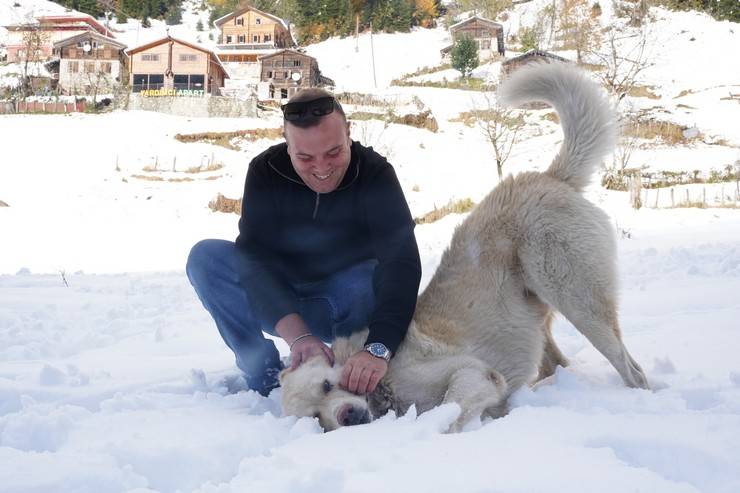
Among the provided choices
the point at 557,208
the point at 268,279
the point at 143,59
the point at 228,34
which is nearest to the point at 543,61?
the point at 557,208

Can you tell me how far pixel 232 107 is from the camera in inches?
1270

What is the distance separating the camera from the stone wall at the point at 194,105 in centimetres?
3206

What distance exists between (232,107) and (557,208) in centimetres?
3114

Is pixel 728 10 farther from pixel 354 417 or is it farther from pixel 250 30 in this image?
pixel 354 417

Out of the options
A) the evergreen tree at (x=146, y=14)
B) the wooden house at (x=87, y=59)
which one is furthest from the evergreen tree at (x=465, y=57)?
the evergreen tree at (x=146, y=14)

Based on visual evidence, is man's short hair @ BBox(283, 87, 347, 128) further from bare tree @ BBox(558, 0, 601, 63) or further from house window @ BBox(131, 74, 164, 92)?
house window @ BBox(131, 74, 164, 92)

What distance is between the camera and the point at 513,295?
3.06 meters

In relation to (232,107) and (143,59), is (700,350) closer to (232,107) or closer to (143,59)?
(232,107)

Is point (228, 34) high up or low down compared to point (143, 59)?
up

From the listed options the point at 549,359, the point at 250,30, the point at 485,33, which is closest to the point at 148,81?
the point at 250,30

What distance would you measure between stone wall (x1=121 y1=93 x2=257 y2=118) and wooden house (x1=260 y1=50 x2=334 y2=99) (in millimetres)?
8818

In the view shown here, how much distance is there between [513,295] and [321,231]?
1.01m

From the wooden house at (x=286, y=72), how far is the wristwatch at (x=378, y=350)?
133 ft

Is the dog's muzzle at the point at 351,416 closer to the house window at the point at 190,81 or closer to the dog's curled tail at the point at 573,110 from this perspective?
the dog's curled tail at the point at 573,110
